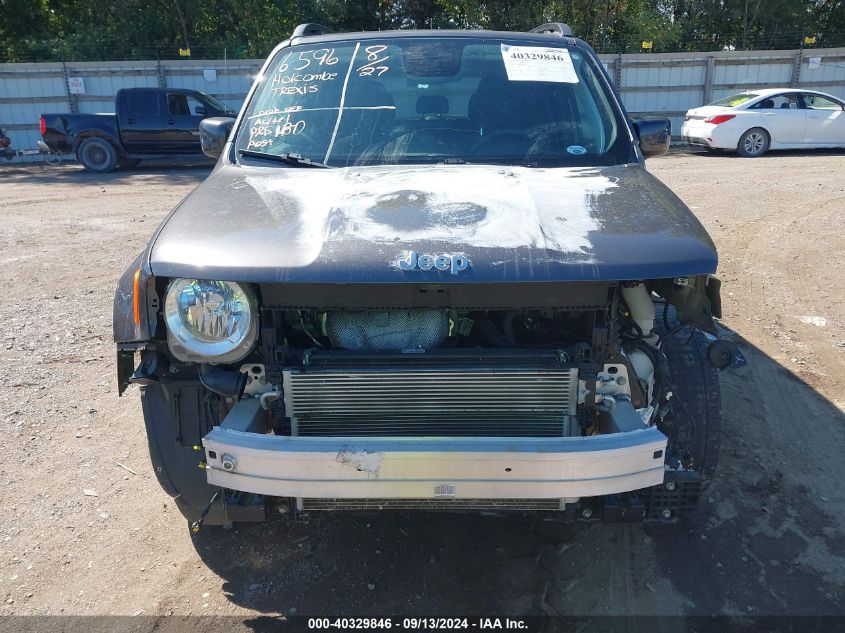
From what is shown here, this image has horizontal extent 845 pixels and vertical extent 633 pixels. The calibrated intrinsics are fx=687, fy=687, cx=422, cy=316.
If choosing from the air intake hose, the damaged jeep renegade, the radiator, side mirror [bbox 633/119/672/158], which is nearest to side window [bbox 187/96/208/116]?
the damaged jeep renegade

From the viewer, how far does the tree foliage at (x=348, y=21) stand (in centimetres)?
2089

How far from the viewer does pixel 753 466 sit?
347 centimetres

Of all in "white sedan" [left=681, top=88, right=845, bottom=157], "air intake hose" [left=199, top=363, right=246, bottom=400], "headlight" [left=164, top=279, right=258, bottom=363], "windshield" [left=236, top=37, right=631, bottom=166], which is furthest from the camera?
"white sedan" [left=681, top=88, right=845, bottom=157]

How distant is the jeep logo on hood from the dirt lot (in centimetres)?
112

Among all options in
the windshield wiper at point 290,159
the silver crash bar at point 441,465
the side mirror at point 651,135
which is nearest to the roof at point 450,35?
the side mirror at point 651,135

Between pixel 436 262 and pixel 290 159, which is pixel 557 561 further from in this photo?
pixel 290 159

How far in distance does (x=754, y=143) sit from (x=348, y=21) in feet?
42.6

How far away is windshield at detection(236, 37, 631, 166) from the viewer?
3.30m

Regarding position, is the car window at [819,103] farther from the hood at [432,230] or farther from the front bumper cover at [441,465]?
the front bumper cover at [441,465]

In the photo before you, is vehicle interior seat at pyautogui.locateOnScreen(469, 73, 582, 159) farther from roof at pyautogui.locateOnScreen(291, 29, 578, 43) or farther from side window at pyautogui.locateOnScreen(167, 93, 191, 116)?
side window at pyautogui.locateOnScreen(167, 93, 191, 116)

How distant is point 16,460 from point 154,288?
1.92m

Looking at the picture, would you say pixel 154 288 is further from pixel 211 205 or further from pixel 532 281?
pixel 532 281

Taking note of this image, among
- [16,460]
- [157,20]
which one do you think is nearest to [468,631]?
[16,460]

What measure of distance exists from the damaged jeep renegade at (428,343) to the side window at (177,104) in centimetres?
1231
